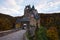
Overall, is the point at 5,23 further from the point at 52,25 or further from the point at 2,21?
the point at 52,25

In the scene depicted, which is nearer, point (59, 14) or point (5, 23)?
point (59, 14)

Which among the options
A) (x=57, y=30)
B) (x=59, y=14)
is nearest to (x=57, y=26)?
(x=57, y=30)

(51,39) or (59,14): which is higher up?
(59,14)

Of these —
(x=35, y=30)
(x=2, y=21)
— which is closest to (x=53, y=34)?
(x=35, y=30)

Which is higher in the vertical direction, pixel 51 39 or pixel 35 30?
pixel 35 30

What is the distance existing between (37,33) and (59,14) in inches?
275

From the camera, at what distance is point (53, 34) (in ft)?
40.2

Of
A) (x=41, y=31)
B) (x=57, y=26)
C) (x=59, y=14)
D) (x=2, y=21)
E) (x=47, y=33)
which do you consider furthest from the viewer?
(x=2, y=21)

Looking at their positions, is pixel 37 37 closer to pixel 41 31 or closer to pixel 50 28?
pixel 41 31

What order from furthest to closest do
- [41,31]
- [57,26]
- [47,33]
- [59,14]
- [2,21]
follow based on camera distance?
[2,21] → [59,14] → [57,26] → [47,33] → [41,31]

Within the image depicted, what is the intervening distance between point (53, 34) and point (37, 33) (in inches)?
74.8

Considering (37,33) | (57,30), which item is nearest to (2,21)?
(57,30)

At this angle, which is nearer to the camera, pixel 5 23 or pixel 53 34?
pixel 53 34

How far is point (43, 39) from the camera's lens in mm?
10445
